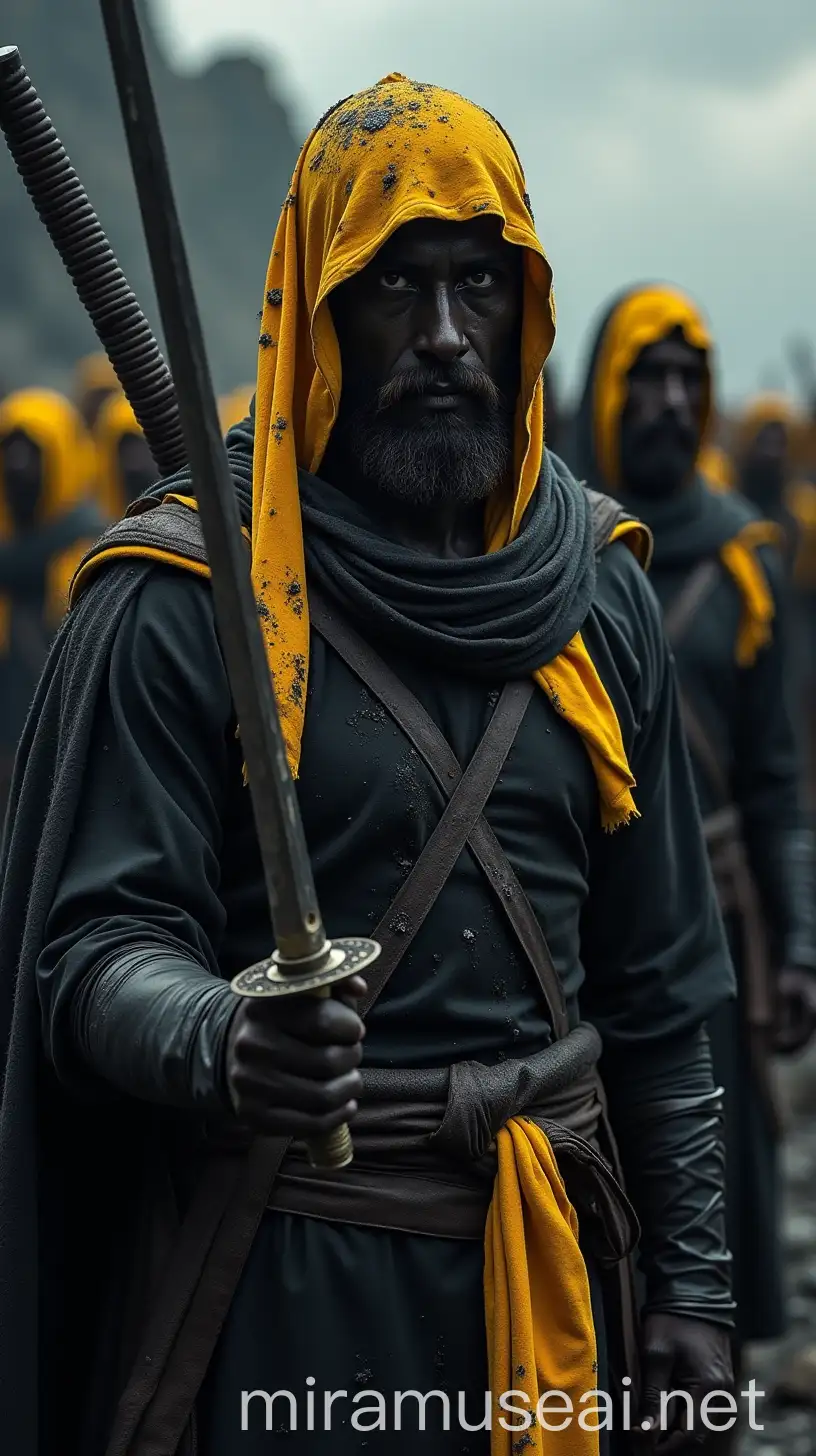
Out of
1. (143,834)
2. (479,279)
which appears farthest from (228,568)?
(479,279)

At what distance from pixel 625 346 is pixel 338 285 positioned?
339 cm

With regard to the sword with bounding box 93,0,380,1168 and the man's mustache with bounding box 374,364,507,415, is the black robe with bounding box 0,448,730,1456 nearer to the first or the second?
the man's mustache with bounding box 374,364,507,415

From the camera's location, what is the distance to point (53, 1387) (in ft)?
8.50

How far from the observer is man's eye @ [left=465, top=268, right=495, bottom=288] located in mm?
2648

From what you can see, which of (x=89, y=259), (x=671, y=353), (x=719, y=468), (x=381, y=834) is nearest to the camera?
(x=381, y=834)

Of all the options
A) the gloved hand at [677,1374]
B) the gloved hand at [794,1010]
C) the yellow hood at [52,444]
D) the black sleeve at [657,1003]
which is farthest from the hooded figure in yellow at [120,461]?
the gloved hand at [677,1374]

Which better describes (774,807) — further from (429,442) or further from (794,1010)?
(429,442)

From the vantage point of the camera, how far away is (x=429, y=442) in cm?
265

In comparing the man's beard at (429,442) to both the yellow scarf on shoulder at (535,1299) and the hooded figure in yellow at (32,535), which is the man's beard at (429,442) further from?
the hooded figure in yellow at (32,535)

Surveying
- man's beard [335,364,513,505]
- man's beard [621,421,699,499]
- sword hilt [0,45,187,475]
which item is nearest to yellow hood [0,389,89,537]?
man's beard [621,421,699,499]

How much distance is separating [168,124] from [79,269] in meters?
58.6

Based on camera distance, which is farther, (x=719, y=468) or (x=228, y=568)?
(x=719, y=468)

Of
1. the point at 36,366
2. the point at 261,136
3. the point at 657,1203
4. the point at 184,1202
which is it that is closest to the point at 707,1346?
the point at 657,1203

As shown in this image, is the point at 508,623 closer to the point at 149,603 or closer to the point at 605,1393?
the point at 149,603
